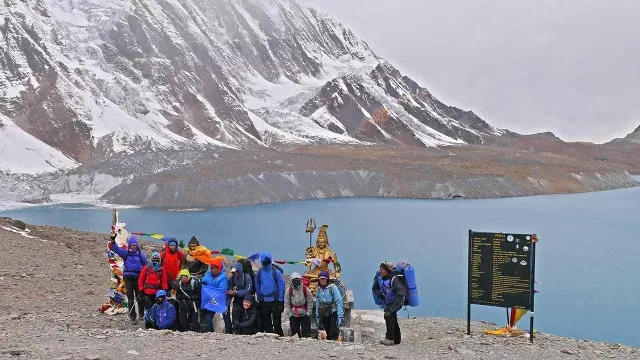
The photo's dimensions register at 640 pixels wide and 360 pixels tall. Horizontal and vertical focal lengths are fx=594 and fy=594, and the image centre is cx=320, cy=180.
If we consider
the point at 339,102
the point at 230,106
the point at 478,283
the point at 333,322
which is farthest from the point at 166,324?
the point at 339,102

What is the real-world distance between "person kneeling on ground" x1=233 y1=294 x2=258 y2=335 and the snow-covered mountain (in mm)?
84982

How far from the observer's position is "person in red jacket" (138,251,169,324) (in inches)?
457

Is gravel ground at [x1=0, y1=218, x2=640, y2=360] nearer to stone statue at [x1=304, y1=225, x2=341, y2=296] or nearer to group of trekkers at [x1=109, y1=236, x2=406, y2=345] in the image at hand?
group of trekkers at [x1=109, y1=236, x2=406, y2=345]

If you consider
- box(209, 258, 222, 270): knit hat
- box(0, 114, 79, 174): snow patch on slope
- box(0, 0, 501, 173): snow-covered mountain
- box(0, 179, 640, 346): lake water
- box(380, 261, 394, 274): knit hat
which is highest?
box(0, 0, 501, 173): snow-covered mountain

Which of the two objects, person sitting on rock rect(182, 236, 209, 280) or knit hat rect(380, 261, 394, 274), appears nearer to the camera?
knit hat rect(380, 261, 394, 274)

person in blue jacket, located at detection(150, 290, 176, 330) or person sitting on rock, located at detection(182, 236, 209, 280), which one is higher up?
person sitting on rock, located at detection(182, 236, 209, 280)

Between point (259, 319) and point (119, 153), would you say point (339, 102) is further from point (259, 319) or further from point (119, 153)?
point (259, 319)

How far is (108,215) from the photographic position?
211 ft

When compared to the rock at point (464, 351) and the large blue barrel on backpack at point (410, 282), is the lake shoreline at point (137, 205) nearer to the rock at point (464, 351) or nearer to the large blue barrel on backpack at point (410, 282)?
the large blue barrel on backpack at point (410, 282)

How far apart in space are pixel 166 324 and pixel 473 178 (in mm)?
88995

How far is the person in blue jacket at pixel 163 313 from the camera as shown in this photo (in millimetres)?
11250

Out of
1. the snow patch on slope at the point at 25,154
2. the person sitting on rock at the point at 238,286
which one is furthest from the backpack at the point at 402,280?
the snow patch on slope at the point at 25,154

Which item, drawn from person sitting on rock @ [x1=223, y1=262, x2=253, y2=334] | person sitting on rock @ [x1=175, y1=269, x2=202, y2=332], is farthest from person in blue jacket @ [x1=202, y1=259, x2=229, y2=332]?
person sitting on rock @ [x1=175, y1=269, x2=202, y2=332]

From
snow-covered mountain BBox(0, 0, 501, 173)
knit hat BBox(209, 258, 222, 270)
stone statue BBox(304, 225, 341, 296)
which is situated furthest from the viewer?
snow-covered mountain BBox(0, 0, 501, 173)
